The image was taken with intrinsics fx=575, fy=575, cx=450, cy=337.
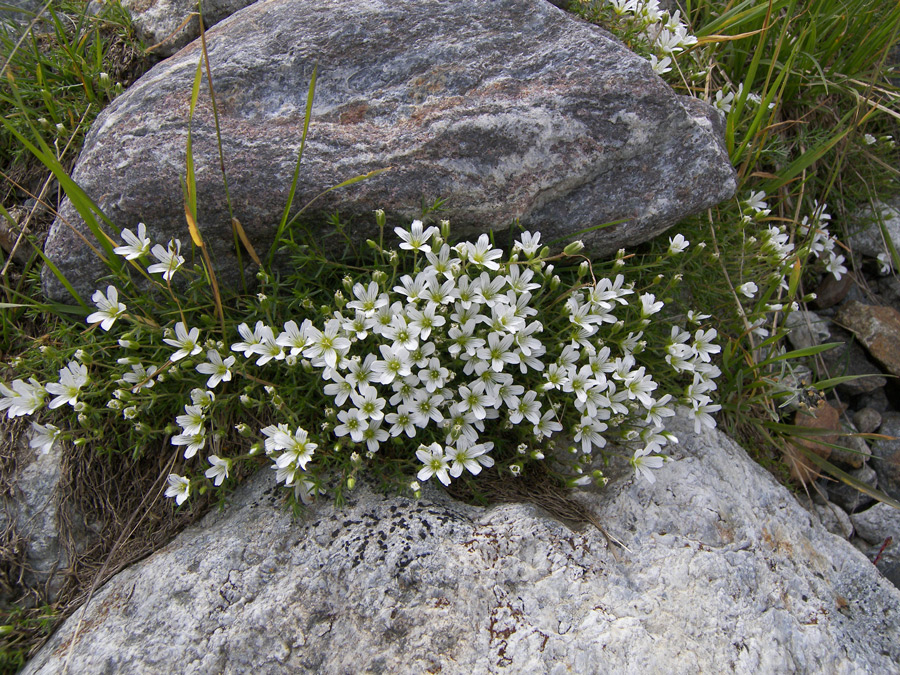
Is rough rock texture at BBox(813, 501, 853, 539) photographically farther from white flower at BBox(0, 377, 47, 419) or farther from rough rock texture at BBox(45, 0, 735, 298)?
white flower at BBox(0, 377, 47, 419)

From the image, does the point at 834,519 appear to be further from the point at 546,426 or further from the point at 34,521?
the point at 34,521

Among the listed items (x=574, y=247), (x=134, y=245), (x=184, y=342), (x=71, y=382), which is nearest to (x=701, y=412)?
(x=574, y=247)

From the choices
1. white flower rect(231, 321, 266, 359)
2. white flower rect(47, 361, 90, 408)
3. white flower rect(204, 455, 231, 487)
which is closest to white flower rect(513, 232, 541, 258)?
white flower rect(231, 321, 266, 359)

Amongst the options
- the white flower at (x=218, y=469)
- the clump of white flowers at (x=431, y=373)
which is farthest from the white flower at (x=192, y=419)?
the white flower at (x=218, y=469)

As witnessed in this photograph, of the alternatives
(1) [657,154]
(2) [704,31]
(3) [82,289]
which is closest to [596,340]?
(1) [657,154]

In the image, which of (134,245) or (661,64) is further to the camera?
(661,64)

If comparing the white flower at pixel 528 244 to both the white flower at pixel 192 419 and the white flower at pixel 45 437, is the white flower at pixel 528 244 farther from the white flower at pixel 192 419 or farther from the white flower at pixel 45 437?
the white flower at pixel 45 437
